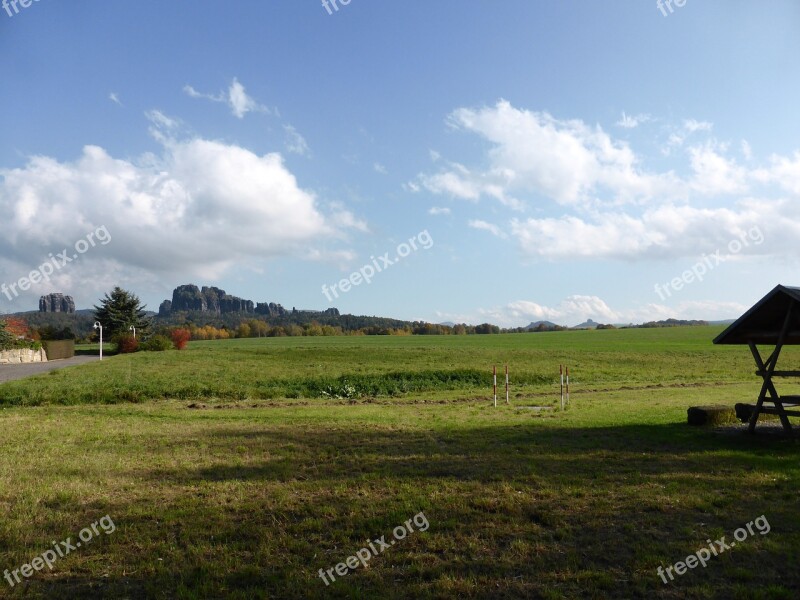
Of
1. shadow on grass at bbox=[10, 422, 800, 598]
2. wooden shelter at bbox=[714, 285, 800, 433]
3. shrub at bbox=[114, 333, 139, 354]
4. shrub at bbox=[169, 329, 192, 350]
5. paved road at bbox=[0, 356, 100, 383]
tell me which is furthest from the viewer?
shrub at bbox=[169, 329, 192, 350]

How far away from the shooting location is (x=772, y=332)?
11641 millimetres

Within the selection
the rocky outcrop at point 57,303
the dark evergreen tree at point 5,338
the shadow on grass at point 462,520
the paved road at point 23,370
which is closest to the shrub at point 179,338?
the dark evergreen tree at point 5,338

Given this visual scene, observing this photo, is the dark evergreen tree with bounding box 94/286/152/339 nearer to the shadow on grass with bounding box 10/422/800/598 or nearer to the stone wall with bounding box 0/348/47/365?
the stone wall with bounding box 0/348/47/365

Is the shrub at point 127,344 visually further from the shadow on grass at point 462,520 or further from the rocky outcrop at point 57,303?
the rocky outcrop at point 57,303

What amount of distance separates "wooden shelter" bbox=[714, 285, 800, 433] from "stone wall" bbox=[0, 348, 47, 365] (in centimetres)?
5404

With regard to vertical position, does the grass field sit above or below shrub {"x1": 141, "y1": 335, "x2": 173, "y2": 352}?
below

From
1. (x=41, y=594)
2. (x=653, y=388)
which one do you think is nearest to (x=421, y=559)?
(x=41, y=594)

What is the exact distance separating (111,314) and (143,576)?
78.4m

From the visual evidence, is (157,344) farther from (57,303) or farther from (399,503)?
(57,303)

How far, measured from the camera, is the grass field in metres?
4.89

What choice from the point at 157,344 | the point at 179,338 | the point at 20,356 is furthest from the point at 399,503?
the point at 179,338

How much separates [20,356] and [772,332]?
185ft

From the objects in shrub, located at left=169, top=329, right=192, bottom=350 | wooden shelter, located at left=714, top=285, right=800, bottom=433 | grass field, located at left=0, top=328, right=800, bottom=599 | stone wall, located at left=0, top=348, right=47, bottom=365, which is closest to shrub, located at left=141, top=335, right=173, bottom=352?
shrub, located at left=169, top=329, right=192, bottom=350

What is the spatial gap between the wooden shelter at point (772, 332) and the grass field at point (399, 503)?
0.76 meters
